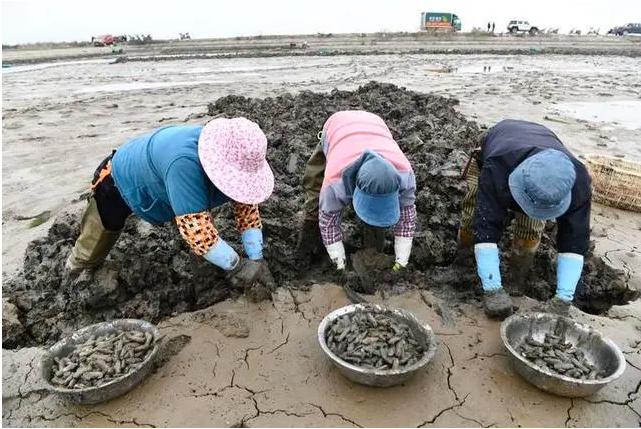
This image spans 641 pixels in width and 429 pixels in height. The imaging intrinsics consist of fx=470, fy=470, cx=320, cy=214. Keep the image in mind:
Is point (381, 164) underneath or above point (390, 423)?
above

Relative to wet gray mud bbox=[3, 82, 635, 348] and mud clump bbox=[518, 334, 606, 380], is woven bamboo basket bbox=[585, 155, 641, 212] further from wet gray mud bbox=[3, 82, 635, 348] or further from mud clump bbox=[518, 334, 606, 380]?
mud clump bbox=[518, 334, 606, 380]

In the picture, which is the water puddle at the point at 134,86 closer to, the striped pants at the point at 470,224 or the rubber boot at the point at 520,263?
the striped pants at the point at 470,224

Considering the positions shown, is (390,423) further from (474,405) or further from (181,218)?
(181,218)

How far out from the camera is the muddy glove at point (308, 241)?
3.95 metres

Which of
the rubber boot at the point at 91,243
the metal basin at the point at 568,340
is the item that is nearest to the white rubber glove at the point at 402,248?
the metal basin at the point at 568,340

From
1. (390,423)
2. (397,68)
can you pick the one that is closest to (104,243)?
(390,423)

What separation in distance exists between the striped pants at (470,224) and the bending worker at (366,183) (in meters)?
0.74

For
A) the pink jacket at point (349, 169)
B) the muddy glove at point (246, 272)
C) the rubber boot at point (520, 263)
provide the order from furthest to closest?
1. the rubber boot at point (520, 263)
2. the muddy glove at point (246, 272)
3. the pink jacket at point (349, 169)

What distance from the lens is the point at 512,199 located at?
2957mm

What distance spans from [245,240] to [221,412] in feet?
3.71

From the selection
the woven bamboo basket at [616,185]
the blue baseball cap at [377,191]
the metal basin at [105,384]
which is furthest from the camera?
the woven bamboo basket at [616,185]

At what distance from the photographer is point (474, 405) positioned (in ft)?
8.84

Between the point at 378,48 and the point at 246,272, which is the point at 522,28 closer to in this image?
the point at 378,48

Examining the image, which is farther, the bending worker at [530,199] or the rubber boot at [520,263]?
the rubber boot at [520,263]
